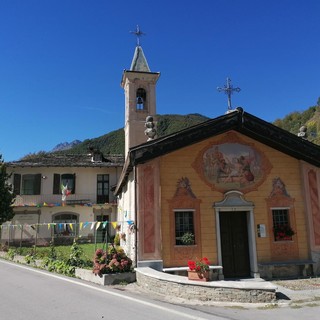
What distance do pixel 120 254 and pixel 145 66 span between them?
17980 mm

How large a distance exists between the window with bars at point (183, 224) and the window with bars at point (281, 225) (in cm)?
347

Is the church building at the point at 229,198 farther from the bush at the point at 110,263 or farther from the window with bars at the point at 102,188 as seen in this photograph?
the window with bars at the point at 102,188

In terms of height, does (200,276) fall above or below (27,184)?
below

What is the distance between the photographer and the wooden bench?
41.9ft

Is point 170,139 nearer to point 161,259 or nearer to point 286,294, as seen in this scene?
point 161,259

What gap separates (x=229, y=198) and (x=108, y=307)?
22.7 feet

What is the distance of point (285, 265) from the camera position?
505 inches

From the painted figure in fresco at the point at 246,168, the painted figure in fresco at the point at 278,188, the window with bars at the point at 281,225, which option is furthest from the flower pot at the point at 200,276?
the painted figure in fresco at the point at 278,188

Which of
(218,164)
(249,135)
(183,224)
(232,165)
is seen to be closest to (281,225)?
(232,165)

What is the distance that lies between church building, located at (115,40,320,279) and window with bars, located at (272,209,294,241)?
0.04 m

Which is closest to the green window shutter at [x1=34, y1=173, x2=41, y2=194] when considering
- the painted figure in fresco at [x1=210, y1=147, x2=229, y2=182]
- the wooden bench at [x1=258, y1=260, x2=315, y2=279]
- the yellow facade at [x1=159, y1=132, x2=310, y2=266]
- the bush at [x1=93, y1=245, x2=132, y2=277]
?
the bush at [x1=93, y1=245, x2=132, y2=277]

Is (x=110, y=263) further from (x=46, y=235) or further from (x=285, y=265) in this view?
(x=46, y=235)

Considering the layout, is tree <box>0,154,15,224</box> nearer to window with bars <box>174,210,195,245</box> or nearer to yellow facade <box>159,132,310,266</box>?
yellow facade <box>159,132,310,266</box>

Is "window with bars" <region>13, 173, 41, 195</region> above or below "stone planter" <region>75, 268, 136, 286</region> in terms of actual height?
above
